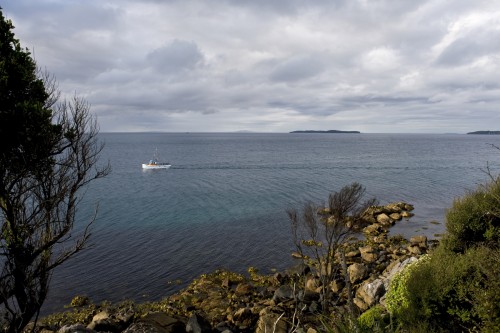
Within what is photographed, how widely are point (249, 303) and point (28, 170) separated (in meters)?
17.2

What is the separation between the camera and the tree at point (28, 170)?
10.2m

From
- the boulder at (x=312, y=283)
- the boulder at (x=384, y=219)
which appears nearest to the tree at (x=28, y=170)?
the boulder at (x=312, y=283)

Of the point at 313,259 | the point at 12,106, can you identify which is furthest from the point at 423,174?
the point at 12,106

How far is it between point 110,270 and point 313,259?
1863 centimetres

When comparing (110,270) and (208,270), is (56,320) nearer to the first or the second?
(110,270)

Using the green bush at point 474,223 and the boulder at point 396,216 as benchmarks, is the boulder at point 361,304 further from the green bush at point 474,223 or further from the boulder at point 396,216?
the boulder at point 396,216

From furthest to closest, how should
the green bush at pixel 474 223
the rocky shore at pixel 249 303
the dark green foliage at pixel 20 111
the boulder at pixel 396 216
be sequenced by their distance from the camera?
1. the boulder at pixel 396 216
2. the rocky shore at pixel 249 303
3. the green bush at pixel 474 223
4. the dark green foliage at pixel 20 111

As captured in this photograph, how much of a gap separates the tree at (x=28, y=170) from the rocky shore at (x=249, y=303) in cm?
553

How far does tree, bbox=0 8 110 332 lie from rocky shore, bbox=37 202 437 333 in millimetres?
5534

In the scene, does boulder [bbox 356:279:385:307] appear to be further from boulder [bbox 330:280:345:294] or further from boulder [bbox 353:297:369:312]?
boulder [bbox 330:280:345:294]

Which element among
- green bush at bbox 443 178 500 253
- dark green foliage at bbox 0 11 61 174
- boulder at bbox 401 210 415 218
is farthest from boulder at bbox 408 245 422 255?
dark green foliage at bbox 0 11 61 174

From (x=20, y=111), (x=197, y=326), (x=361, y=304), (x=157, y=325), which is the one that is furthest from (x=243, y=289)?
(x=20, y=111)

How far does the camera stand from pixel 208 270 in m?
29.3

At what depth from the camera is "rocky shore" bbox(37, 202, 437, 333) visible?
59.4 ft
